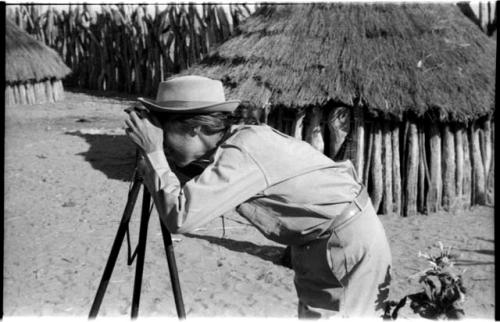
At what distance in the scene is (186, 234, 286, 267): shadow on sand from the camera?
5586 mm

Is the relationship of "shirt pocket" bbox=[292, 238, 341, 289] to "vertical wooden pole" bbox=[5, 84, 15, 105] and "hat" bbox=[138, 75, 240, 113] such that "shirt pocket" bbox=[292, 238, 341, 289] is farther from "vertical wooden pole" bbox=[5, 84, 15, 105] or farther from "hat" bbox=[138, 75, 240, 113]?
"vertical wooden pole" bbox=[5, 84, 15, 105]

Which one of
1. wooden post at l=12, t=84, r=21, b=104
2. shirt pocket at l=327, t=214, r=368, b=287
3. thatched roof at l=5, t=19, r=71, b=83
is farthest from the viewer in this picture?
wooden post at l=12, t=84, r=21, b=104

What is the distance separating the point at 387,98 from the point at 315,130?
2.54 feet

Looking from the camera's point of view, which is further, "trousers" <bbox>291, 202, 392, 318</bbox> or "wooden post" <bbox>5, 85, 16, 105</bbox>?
"wooden post" <bbox>5, 85, 16, 105</bbox>

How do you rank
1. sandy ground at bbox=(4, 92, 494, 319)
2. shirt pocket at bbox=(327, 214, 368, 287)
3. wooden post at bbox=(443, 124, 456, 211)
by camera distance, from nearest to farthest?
shirt pocket at bbox=(327, 214, 368, 287)
sandy ground at bbox=(4, 92, 494, 319)
wooden post at bbox=(443, 124, 456, 211)

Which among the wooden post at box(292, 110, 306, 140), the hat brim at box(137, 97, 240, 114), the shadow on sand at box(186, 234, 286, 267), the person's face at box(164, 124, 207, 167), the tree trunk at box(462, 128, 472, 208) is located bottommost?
the shadow on sand at box(186, 234, 286, 267)

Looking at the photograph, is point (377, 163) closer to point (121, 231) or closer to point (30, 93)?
point (121, 231)

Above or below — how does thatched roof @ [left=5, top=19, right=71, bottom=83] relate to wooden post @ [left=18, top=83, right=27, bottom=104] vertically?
above

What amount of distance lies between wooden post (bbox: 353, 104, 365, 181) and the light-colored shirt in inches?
167

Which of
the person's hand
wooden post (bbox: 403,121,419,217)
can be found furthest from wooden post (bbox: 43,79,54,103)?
the person's hand

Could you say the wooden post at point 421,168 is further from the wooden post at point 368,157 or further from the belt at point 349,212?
the belt at point 349,212

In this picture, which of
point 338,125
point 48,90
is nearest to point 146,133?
point 338,125

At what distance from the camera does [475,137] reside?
6.94m

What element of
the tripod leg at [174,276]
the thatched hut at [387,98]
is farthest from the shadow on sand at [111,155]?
the tripod leg at [174,276]
